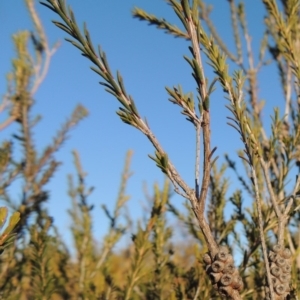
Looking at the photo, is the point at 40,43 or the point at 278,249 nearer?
the point at 278,249

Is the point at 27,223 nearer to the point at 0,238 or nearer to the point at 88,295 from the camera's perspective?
the point at 88,295

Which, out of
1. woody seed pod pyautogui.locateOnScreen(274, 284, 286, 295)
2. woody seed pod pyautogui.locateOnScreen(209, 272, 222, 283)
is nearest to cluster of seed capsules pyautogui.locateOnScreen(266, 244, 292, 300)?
woody seed pod pyautogui.locateOnScreen(274, 284, 286, 295)

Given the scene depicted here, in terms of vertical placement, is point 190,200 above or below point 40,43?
below

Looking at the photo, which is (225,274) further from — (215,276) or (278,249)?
(278,249)

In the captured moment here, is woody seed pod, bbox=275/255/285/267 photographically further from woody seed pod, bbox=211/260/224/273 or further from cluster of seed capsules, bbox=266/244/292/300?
woody seed pod, bbox=211/260/224/273

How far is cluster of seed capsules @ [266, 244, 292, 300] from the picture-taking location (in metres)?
0.67

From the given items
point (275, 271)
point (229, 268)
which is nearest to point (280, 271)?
point (275, 271)

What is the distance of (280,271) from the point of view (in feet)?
2.28

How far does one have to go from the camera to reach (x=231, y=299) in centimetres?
63

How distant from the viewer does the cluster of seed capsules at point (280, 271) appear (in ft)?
2.20

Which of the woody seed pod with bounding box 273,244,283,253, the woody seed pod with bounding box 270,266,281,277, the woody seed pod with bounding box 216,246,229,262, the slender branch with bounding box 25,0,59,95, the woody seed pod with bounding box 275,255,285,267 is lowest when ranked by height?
the woody seed pod with bounding box 216,246,229,262

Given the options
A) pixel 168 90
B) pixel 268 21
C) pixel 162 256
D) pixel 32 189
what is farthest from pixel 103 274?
pixel 268 21

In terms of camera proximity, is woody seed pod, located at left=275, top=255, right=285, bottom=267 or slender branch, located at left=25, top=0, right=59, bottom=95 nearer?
woody seed pod, located at left=275, top=255, right=285, bottom=267

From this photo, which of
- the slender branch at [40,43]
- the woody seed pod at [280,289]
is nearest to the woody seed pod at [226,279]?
the woody seed pod at [280,289]
